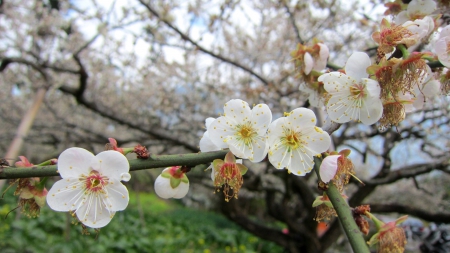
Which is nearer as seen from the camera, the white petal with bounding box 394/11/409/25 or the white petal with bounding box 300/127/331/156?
the white petal with bounding box 300/127/331/156

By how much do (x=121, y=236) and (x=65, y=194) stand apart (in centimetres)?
559

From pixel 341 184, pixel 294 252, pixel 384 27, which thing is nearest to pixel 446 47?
pixel 384 27

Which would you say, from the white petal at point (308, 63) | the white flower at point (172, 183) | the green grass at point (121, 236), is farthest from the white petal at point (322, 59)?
the green grass at point (121, 236)

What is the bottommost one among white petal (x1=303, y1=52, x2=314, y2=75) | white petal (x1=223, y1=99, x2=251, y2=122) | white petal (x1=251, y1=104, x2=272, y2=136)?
white petal (x1=251, y1=104, x2=272, y2=136)

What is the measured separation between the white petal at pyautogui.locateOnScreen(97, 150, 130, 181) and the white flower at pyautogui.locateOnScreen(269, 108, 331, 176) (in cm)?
39

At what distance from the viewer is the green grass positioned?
4230mm

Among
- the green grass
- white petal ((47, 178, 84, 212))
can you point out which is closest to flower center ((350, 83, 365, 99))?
white petal ((47, 178, 84, 212))

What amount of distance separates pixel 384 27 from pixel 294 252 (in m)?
4.41

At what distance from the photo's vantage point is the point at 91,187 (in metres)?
0.88

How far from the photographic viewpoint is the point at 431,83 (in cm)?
108

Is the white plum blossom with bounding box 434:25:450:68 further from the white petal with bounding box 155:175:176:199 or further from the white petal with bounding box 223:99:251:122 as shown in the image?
the white petal with bounding box 155:175:176:199

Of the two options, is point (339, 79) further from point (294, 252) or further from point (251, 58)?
point (251, 58)

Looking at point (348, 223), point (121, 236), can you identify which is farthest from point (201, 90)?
point (348, 223)

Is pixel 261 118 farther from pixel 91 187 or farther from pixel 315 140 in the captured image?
pixel 91 187
